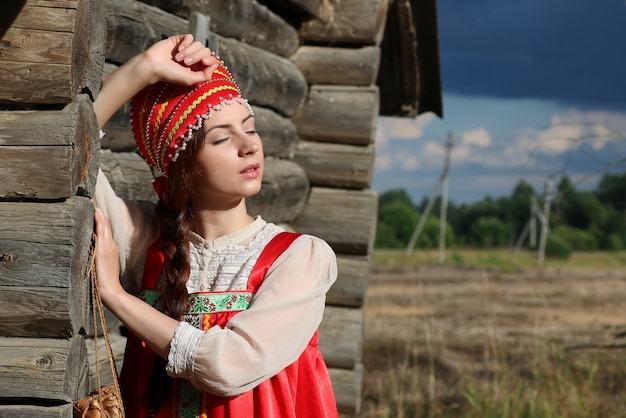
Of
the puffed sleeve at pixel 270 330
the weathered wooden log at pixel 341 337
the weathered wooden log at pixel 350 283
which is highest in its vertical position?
the puffed sleeve at pixel 270 330

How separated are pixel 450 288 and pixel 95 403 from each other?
50.9ft

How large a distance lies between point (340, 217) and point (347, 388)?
1.05m

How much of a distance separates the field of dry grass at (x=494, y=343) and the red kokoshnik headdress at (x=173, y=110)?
13.1 feet

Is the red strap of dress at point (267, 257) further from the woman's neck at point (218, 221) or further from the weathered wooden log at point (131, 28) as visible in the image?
the weathered wooden log at point (131, 28)

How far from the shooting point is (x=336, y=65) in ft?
18.3

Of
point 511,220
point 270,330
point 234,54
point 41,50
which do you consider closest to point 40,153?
point 41,50

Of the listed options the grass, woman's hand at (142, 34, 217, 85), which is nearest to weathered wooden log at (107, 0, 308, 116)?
woman's hand at (142, 34, 217, 85)

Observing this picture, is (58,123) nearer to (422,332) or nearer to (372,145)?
(372,145)

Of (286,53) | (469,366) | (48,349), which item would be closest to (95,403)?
(48,349)

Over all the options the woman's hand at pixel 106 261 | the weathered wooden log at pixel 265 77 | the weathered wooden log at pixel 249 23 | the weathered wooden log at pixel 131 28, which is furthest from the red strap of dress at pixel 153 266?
the weathered wooden log at pixel 265 77

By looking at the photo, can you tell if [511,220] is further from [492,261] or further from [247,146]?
[247,146]

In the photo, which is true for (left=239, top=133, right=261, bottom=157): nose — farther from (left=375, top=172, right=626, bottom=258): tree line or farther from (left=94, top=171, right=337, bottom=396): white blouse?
(left=375, top=172, right=626, bottom=258): tree line

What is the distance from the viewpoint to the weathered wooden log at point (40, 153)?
85.7 inches

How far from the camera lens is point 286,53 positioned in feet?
17.6
